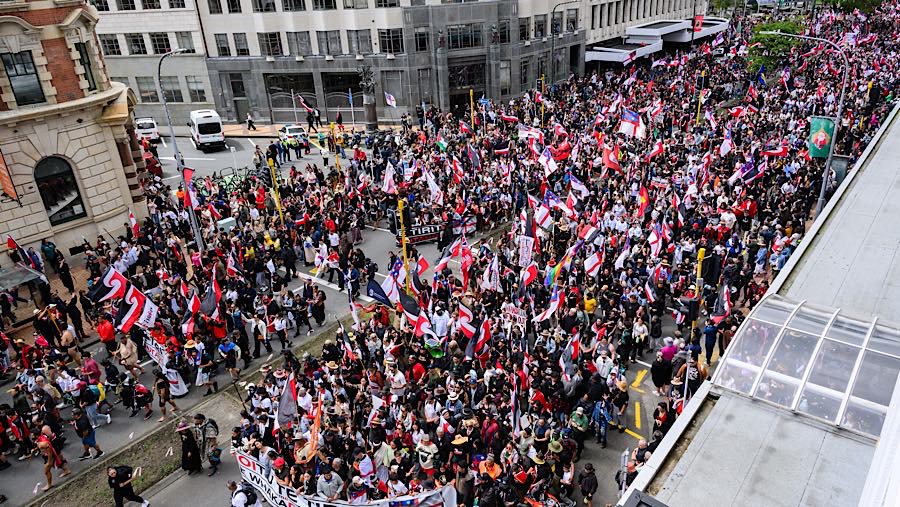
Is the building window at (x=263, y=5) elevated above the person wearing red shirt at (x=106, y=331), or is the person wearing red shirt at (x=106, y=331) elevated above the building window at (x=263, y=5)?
the building window at (x=263, y=5)

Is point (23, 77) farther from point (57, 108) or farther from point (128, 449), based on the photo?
point (128, 449)

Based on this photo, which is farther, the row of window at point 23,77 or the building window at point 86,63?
the building window at point 86,63

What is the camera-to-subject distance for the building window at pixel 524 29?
51.2 meters

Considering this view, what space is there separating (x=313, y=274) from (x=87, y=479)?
1166 cm

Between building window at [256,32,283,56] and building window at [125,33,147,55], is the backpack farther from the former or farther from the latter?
building window at [125,33,147,55]

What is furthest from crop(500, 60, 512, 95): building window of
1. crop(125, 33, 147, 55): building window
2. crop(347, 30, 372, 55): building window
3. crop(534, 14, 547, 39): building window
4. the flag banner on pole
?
the flag banner on pole

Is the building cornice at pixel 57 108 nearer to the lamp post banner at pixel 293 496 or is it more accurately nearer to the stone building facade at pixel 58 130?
the stone building facade at pixel 58 130

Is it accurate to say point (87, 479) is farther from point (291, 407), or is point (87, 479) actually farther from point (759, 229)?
point (759, 229)

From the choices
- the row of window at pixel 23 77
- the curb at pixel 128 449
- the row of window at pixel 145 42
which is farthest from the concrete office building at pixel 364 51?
the curb at pixel 128 449

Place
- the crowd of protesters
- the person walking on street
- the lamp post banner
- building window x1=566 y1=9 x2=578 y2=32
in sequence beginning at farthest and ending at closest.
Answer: building window x1=566 y1=9 x2=578 y2=32 → the person walking on street → the crowd of protesters → the lamp post banner

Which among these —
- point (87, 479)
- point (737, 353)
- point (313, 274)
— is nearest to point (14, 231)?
point (313, 274)

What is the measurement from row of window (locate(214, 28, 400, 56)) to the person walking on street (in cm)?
3917

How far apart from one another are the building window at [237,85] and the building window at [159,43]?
17.2 ft

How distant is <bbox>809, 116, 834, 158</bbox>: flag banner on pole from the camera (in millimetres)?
24188
